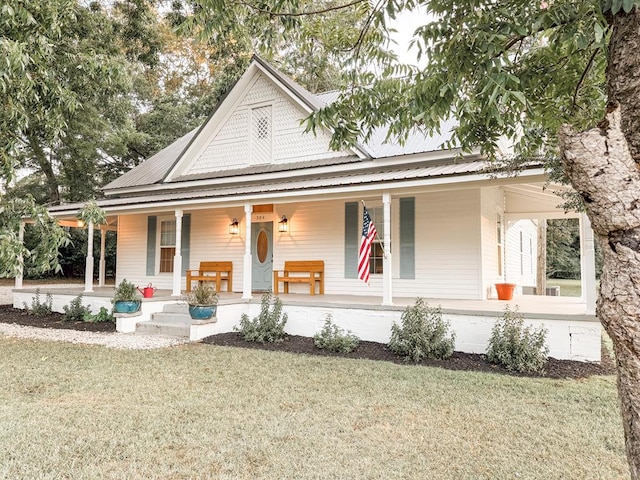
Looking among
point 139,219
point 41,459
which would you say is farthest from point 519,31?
point 139,219

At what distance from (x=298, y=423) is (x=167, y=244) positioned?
10.1m

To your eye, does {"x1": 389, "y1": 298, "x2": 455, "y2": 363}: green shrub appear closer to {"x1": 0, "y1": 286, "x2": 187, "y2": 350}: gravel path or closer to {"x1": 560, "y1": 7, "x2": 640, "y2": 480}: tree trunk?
{"x1": 0, "y1": 286, "x2": 187, "y2": 350}: gravel path

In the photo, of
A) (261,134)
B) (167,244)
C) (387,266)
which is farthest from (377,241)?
(167,244)

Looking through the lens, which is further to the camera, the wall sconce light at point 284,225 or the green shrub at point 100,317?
the wall sconce light at point 284,225

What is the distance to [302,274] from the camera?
429 inches

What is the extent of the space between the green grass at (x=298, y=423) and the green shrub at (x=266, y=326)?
157 centimetres

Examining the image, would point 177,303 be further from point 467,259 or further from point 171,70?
point 171,70

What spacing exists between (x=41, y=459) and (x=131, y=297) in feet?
20.3

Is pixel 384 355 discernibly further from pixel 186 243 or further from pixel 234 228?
pixel 186 243

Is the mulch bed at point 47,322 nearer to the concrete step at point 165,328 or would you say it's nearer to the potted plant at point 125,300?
the potted plant at point 125,300

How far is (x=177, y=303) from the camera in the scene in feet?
32.0

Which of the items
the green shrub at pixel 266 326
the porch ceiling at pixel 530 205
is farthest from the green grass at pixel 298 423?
the porch ceiling at pixel 530 205

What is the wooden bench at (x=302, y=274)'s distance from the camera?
10.5m

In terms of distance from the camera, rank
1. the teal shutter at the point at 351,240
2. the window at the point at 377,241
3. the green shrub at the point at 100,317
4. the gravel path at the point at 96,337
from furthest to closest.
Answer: the teal shutter at the point at 351,240 < the window at the point at 377,241 < the green shrub at the point at 100,317 < the gravel path at the point at 96,337
